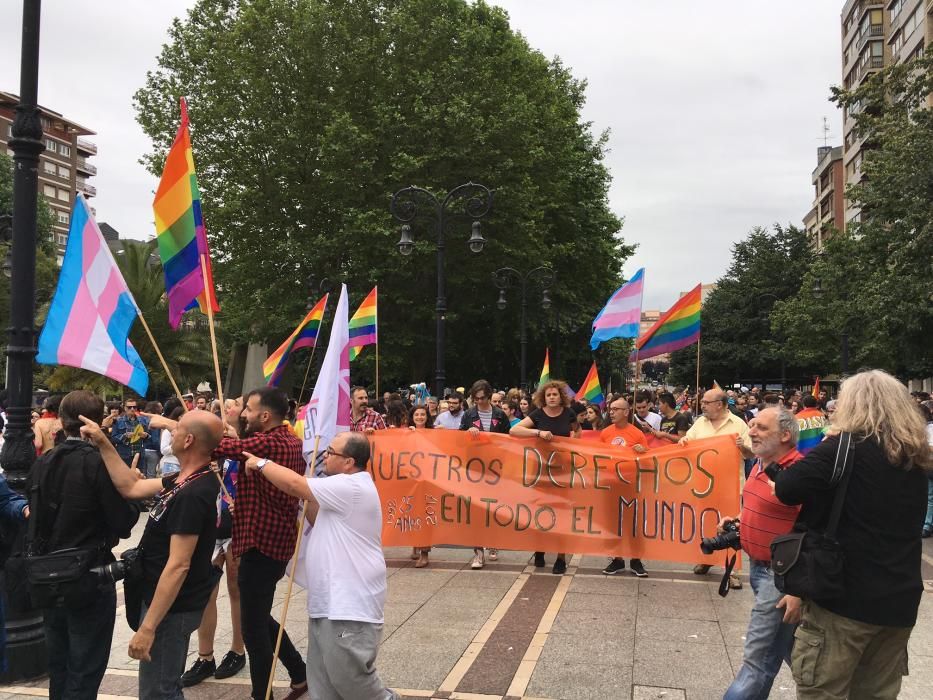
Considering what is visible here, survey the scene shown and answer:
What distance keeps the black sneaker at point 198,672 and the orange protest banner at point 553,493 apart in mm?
3086

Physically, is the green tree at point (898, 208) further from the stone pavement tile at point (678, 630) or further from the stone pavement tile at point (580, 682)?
the stone pavement tile at point (580, 682)

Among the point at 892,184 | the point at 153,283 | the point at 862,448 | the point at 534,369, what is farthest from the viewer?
the point at 534,369

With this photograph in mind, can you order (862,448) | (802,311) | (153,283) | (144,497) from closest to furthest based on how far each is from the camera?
(862,448) < (144,497) < (153,283) < (802,311)

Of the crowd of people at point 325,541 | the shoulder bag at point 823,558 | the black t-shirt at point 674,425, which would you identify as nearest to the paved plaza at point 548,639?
the crowd of people at point 325,541

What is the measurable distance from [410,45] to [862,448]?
22.8 metres

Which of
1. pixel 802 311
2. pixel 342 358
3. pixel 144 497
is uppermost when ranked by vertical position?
pixel 802 311

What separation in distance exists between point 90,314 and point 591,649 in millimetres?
3883

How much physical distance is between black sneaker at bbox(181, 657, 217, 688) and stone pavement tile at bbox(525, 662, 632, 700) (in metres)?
2.00

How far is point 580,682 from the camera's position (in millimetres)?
4938

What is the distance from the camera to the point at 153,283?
3369 centimetres

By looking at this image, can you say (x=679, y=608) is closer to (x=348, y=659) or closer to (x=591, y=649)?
(x=591, y=649)

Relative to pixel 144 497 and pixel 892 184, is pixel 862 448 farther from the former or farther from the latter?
pixel 892 184

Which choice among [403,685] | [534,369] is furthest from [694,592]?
[534,369]

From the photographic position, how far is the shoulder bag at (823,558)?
310 cm
